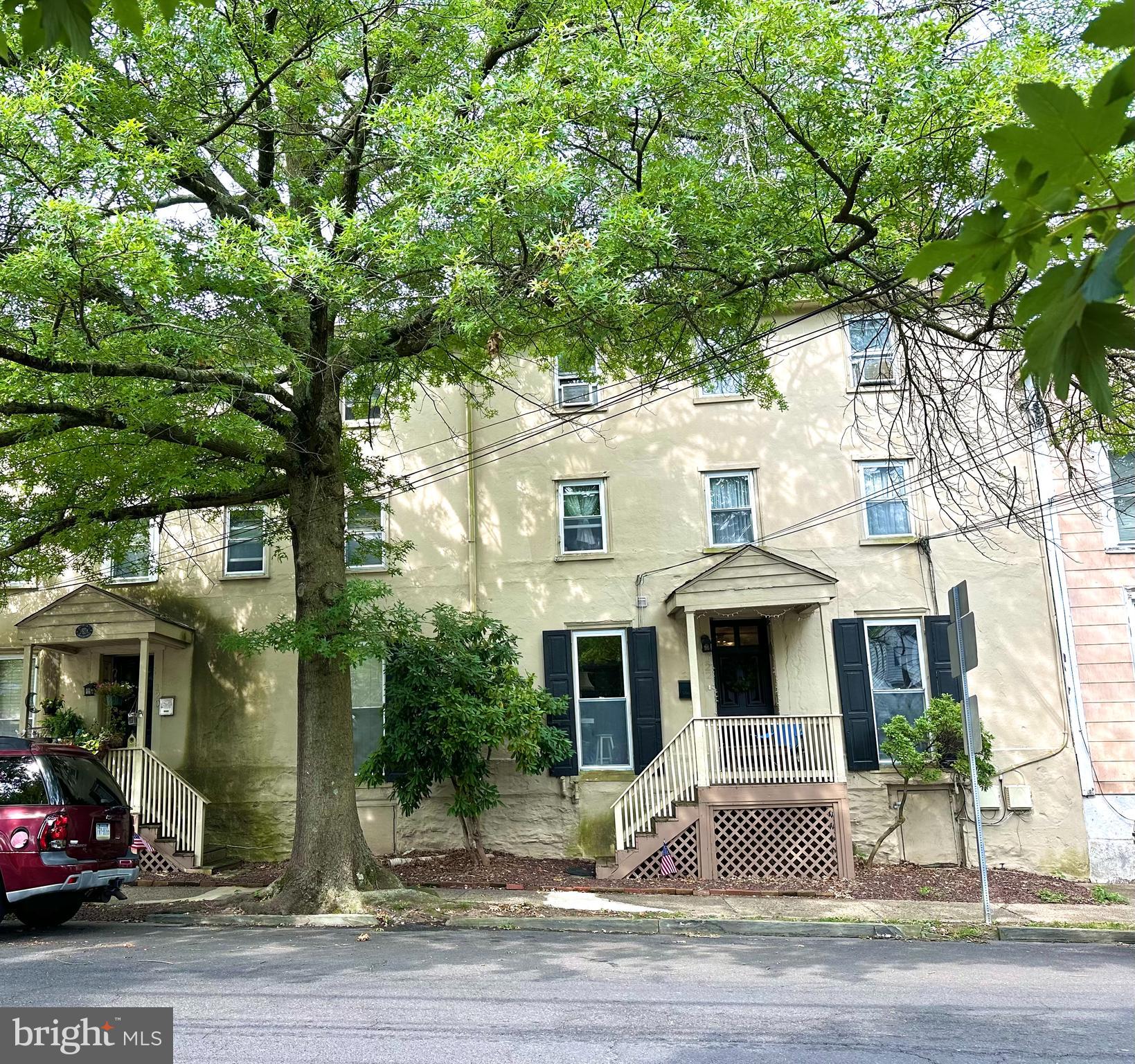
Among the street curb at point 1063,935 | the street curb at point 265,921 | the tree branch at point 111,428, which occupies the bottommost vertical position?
the street curb at point 1063,935

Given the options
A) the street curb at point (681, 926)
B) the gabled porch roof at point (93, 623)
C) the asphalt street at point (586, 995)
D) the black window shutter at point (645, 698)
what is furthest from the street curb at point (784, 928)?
the gabled porch roof at point (93, 623)

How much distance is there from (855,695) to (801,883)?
311cm

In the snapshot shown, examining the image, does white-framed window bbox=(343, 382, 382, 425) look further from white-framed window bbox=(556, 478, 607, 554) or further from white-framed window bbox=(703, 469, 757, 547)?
white-framed window bbox=(703, 469, 757, 547)

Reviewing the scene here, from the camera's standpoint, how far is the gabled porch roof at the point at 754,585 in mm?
13492

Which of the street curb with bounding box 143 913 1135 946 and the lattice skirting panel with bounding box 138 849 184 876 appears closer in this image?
the street curb with bounding box 143 913 1135 946

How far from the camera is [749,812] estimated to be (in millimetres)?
13164

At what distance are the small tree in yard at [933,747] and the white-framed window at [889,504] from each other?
291 cm

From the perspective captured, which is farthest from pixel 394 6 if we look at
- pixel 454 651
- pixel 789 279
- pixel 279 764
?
pixel 279 764

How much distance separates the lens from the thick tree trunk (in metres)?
10.4

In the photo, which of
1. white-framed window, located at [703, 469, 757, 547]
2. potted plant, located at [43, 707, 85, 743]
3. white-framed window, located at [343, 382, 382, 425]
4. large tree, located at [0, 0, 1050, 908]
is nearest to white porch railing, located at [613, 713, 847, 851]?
white-framed window, located at [703, 469, 757, 547]

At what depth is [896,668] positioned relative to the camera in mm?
14695

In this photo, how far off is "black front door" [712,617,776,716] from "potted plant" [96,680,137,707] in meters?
9.62

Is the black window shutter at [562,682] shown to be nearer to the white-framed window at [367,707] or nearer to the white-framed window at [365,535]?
the white-framed window at [367,707]

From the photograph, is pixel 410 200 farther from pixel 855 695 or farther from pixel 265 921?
pixel 855 695
